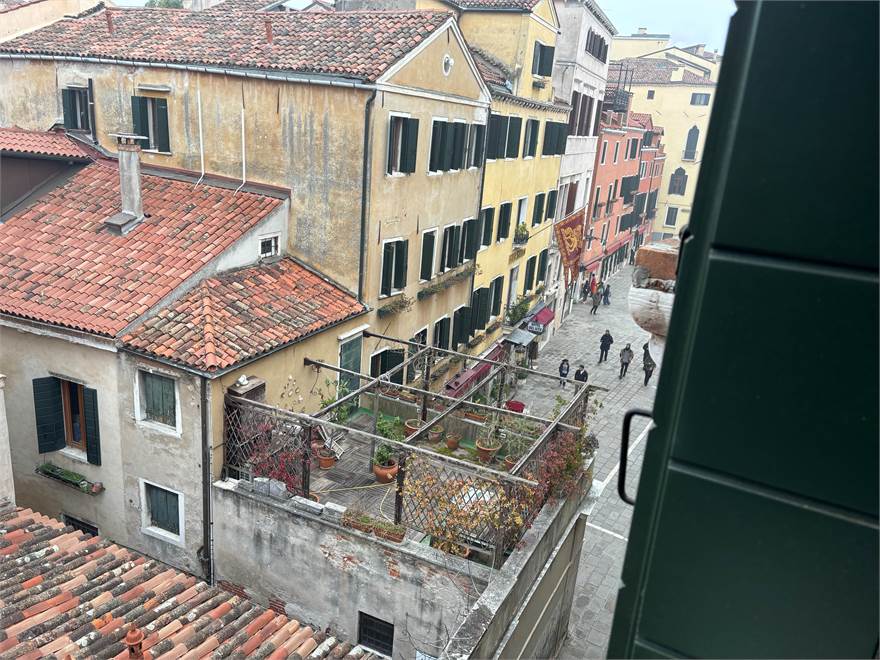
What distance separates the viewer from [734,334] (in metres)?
1.33

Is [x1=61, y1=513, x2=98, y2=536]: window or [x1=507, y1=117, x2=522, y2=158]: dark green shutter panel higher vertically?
[x1=507, y1=117, x2=522, y2=158]: dark green shutter panel

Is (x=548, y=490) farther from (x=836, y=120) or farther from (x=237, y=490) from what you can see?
(x=836, y=120)

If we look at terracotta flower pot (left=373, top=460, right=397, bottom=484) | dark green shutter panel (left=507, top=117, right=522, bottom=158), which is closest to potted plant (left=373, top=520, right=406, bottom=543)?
terracotta flower pot (left=373, top=460, right=397, bottom=484)

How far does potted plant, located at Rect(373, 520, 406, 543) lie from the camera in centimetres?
944

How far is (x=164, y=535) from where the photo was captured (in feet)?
37.7

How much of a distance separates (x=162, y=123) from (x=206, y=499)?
899 cm

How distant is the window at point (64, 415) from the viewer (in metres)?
11.1

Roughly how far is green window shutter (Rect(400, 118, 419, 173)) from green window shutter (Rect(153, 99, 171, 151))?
214 inches

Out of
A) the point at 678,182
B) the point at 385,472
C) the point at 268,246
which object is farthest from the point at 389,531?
the point at 678,182

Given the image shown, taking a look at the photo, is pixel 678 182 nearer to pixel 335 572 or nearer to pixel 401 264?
pixel 401 264

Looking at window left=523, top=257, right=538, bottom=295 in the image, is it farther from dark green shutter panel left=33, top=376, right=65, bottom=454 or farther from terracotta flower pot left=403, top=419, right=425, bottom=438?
dark green shutter panel left=33, top=376, right=65, bottom=454

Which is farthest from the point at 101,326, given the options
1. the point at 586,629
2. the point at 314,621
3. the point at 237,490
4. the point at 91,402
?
the point at 586,629

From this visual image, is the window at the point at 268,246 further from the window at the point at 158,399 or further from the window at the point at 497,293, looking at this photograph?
the window at the point at 497,293

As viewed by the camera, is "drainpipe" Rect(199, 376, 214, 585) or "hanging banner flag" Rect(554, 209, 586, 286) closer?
"drainpipe" Rect(199, 376, 214, 585)
